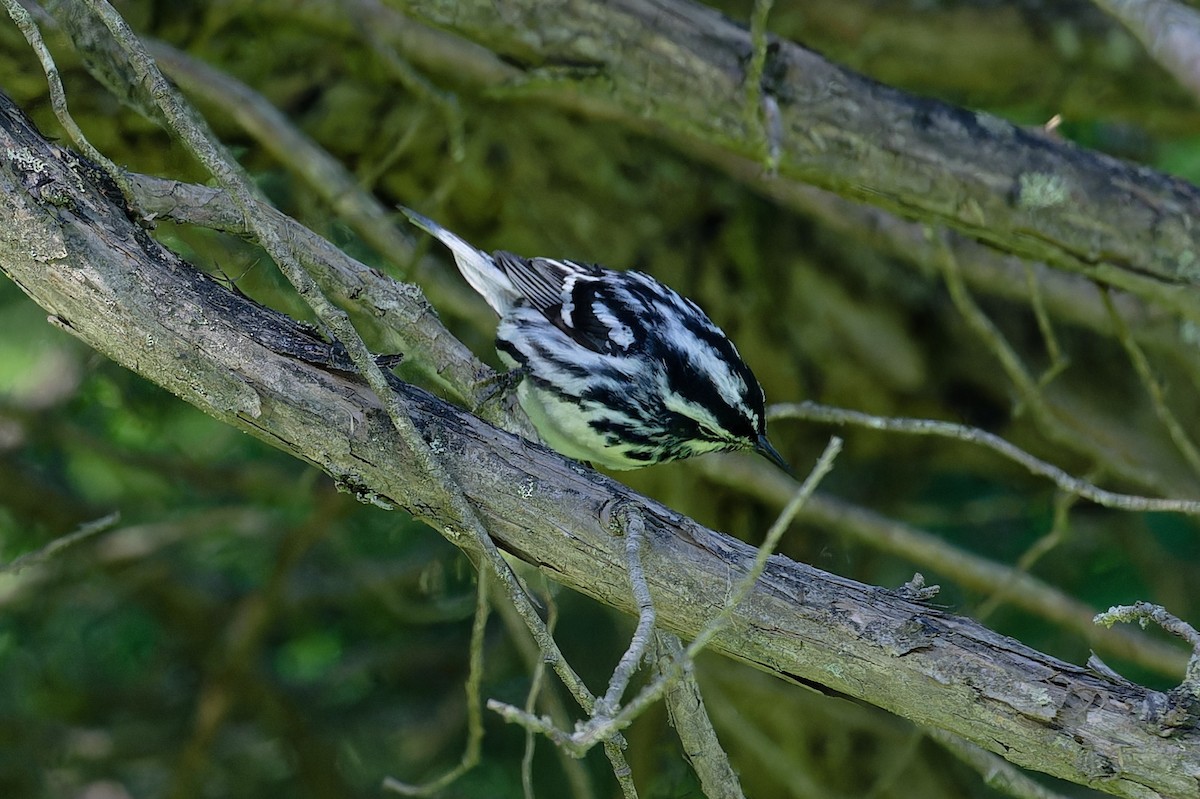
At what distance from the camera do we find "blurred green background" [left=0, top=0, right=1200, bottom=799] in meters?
4.24

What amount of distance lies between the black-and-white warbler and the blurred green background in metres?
0.96

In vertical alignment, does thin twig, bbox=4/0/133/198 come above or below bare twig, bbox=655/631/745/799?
above

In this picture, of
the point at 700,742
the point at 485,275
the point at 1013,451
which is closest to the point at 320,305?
the point at 700,742

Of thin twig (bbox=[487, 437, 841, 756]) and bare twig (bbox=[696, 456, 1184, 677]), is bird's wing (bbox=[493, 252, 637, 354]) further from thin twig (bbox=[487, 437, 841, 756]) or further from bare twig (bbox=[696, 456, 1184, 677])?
thin twig (bbox=[487, 437, 841, 756])

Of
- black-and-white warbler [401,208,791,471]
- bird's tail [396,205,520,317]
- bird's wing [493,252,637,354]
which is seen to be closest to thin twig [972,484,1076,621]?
black-and-white warbler [401,208,791,471]

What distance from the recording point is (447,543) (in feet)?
14.5

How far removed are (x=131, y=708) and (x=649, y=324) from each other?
259 cm

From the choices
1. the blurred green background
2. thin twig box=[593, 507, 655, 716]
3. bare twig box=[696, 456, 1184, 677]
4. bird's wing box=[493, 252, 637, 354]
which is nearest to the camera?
thin twig box=[593, 507, 655, 716]

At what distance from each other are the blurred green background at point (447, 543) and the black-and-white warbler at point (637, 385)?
96 centimetres

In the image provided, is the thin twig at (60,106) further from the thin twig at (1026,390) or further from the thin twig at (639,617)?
the thin twig at (1026,390)

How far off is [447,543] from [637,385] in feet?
5.27

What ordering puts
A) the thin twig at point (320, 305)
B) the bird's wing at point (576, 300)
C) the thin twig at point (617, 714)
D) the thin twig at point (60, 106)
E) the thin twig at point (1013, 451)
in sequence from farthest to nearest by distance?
1. the bird's wing at point (576, 300)
2. the thin twig at point (1013, 451)
3. the thin twig at point (60, 106)
4. the thin twig at point (320, 305)
5. the thin twig at point (617, 714)

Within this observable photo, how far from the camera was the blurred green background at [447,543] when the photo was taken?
4238 mm

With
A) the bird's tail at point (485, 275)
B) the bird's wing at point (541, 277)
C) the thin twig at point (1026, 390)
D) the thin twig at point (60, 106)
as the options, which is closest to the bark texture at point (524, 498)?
the thin twig at point (60, 106)
